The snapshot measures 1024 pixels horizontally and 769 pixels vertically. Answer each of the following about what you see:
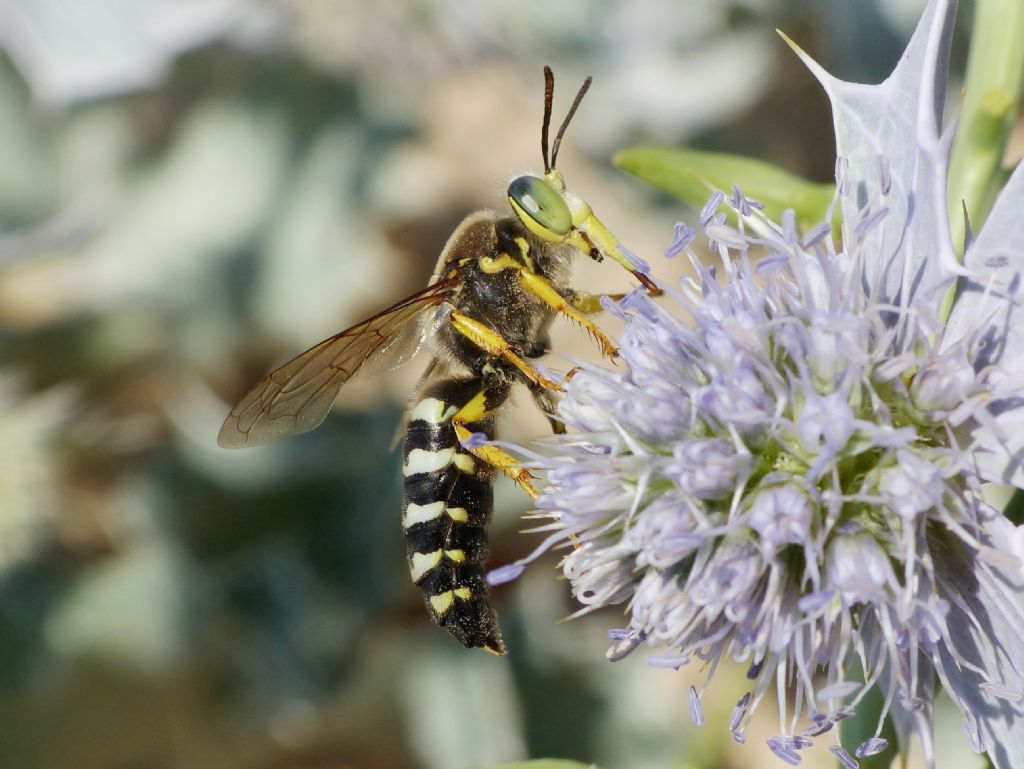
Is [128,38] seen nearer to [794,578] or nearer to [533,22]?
[533,22]

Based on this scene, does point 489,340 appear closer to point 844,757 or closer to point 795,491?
point 795,491

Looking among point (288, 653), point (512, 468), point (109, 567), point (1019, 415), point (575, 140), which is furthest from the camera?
point (575, 140)

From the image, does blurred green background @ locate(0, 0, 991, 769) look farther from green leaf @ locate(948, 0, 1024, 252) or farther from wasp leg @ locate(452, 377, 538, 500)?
green leaf @ locate(948, 0, 1024, 252)

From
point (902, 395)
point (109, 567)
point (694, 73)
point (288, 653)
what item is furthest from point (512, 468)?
point (694, 73)

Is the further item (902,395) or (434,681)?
(434,681)

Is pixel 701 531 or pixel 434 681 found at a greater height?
pixel 701 531

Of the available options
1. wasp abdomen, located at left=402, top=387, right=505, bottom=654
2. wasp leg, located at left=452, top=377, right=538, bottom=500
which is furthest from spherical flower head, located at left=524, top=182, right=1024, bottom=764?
wasp abdomen, located at left=402, top=387, right=505, bottom=654

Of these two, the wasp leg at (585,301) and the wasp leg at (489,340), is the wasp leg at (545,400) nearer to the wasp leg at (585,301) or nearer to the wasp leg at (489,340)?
the wasp leg at (489,340)

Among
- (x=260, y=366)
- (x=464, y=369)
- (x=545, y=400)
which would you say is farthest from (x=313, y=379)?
(x=260, y=366)

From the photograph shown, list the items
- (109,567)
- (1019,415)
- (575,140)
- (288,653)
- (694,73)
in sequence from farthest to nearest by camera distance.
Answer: (575,140) → (694,73) → (109,567) → (288,653) → (1019,415)
